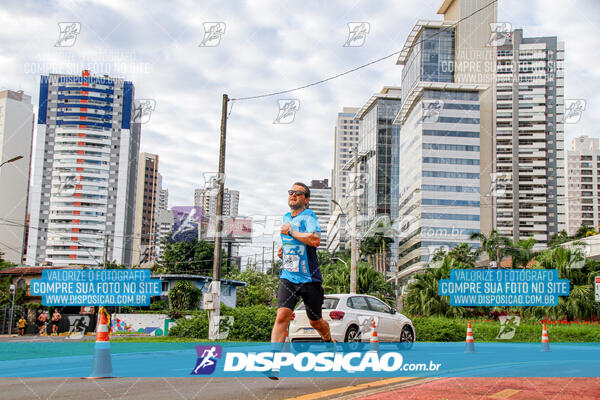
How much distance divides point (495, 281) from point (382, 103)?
13922cm

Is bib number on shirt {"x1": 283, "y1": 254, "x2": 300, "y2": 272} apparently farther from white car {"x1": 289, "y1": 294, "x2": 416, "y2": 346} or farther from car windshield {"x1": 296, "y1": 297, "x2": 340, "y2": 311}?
→ car windshield {"x1": 296, "y1": 297, "x2": 340, "y2": 311}

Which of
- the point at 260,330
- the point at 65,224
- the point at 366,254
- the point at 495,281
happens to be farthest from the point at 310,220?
the point at 65,224

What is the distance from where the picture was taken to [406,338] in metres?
13.7

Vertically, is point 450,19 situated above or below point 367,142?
above

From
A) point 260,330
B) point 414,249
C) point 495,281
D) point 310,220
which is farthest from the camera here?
point 414,249

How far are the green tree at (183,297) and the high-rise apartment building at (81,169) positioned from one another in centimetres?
12588

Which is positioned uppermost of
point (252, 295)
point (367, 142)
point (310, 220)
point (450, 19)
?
point (450, 19)

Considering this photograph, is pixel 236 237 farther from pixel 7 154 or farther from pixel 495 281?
pixel 7 154

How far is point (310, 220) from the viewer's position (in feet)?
19.3
